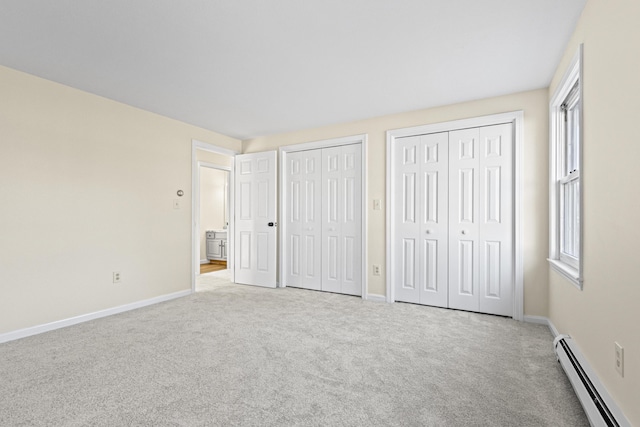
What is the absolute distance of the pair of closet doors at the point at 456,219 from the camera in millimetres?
3314

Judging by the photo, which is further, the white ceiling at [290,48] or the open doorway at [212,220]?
the open doorway at [212,220]

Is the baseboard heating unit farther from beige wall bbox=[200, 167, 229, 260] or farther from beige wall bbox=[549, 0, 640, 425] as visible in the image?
beige wall bbox=[200, 167, 229, 260]

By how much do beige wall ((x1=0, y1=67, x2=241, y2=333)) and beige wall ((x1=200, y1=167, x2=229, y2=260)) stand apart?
3021mm

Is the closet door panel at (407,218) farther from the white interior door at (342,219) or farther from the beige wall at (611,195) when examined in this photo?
the beige wall at (611,195)

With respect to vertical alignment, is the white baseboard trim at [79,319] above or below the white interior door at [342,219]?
below

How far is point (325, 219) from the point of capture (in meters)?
4.48

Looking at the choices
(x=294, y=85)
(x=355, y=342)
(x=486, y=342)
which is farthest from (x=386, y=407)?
(x=294, y=85)

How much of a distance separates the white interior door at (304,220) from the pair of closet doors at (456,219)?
3.84 ft

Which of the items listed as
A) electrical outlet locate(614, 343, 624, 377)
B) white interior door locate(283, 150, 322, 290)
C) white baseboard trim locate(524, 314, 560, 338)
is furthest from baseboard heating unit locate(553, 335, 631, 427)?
white interior door locate(283, 150, 322, 290)

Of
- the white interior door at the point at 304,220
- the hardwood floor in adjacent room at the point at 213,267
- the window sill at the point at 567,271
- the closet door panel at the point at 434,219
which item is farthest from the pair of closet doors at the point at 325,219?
the hardwood floor in adjacent room at the point at 213,267

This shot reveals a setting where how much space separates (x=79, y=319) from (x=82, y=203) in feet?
3.80

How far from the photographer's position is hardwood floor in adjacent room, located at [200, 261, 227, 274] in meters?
6.35

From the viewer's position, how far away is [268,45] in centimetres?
233

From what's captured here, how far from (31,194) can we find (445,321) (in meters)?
4.05
